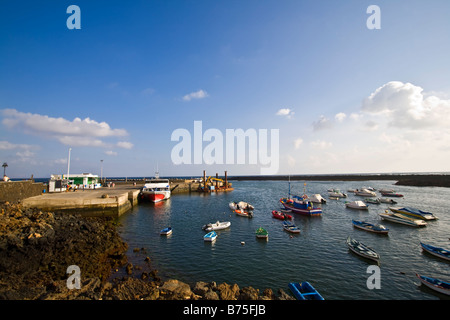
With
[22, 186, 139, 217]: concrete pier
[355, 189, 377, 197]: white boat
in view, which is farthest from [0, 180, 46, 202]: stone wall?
[355, 189, 377, 197]: white boat

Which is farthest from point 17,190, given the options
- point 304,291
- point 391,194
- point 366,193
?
point 391,194

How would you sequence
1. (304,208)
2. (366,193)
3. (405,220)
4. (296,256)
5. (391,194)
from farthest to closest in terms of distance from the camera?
1. (366,193)
2. (391,194)
3. (304,208)
4. (405,220)
5. (296,256)

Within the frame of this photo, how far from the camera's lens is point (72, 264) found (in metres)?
15.8

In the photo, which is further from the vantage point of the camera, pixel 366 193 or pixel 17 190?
pixel 366 193

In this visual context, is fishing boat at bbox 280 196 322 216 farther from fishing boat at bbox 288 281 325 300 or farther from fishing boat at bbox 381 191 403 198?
fishing boat at bbox 381 191 403 198

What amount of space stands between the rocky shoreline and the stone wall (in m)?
4.92

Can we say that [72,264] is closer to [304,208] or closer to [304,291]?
[304,291]

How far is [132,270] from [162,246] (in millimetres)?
5768

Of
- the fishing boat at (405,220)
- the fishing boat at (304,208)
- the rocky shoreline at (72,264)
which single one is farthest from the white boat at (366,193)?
the rocky shoreline at (72,264)

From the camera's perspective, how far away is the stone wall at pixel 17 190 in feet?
82.5

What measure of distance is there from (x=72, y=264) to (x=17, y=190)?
2185cm

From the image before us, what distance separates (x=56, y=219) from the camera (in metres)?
23.8

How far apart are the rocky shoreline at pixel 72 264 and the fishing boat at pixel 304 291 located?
70cm
